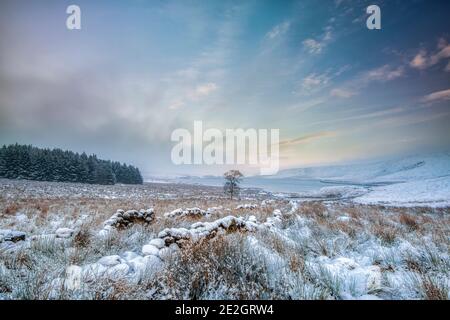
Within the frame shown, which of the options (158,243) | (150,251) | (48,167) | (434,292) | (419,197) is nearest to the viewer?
(434,292)

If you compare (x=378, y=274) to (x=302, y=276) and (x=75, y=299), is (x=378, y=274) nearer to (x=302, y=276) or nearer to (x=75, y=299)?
(x=302, y=276)

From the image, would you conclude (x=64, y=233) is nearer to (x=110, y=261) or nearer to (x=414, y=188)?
(x=110, y=261)

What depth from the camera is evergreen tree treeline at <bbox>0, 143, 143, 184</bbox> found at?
5059cm

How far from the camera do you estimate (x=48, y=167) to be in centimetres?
5453

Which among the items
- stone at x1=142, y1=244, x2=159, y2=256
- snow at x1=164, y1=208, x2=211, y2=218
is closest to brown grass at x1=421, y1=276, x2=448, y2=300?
stone at x1=142, y1=244, x2=159, y2=256

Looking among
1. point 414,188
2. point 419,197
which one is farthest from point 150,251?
point 414,188

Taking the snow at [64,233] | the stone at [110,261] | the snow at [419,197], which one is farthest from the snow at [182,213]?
the snow at [419,197]

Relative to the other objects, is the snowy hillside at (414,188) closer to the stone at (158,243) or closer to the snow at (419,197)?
the snow at (419,197)

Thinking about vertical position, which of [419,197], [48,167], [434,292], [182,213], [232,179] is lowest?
[419,197]

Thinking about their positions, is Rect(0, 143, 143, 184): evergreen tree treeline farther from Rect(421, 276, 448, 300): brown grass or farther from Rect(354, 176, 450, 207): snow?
Rect(421, 276, 448, 300): brown grass

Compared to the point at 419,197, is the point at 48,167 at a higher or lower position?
higher

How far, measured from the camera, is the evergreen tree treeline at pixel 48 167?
50.6m
